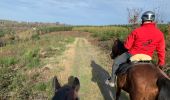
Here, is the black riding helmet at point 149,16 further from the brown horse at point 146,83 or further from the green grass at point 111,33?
the green grass at point 111,33

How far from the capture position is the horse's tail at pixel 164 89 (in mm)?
7246

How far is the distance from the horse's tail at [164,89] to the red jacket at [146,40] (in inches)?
60.0

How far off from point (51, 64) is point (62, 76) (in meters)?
3.48

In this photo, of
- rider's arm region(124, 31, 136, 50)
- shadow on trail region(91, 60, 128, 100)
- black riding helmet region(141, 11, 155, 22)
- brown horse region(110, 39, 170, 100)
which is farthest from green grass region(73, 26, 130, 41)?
brown horse region(110, 39, 170, 100)

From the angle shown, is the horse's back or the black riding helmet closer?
the horse's back

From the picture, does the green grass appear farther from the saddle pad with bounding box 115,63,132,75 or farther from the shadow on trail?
the saddle pad with bounding box 115,63,132,75

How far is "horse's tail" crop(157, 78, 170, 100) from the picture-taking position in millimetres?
7246

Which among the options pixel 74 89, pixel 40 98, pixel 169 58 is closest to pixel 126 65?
pixel 40 98

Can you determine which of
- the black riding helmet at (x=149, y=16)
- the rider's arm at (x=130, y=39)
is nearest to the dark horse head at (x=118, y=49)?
the rider's arm at (x=130, y=39)

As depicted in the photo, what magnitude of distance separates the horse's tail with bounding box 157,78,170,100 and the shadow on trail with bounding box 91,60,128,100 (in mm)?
4258

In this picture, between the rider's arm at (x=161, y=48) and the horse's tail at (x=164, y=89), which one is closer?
the horse's tail at (x=164, y=89)

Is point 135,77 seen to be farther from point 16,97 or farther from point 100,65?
point 100,65

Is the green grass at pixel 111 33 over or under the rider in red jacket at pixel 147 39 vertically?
under

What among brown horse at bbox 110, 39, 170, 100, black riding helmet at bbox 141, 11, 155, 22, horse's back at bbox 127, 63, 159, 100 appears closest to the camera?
brown horse at bbox 110, 39, 170, 100
